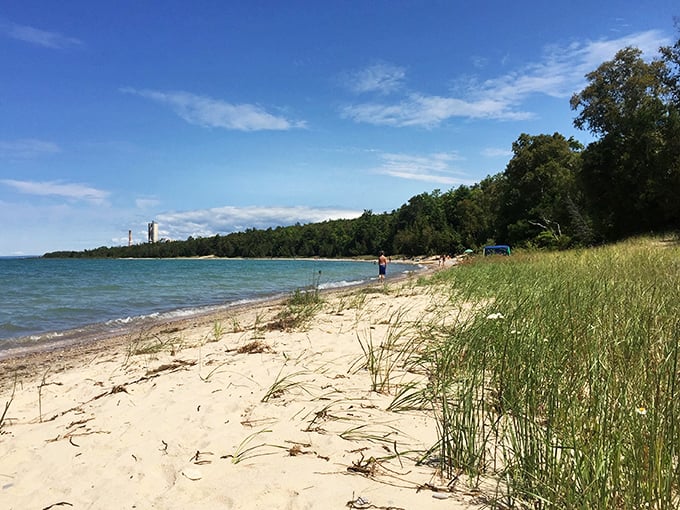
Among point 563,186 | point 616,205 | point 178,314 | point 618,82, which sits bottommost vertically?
point 178,314

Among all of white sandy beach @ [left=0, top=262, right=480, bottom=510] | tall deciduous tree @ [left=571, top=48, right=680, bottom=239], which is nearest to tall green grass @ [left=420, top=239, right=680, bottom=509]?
white sandy beach @ [left=0, top=262, right=480, bottom=510]

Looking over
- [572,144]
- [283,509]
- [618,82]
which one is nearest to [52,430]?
[283,509]

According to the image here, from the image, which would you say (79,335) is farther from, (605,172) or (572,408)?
(605,172)

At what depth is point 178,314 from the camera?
45.6 ft

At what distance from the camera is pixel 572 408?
225 centimetres

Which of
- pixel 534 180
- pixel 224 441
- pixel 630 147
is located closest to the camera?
pixel 224 441

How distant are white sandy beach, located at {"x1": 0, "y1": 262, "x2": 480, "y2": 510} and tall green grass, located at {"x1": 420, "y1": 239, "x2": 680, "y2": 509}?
0.93ft

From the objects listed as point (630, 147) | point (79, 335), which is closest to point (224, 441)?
point (79, 335)

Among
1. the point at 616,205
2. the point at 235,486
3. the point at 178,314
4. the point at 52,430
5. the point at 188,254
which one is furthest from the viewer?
the point at 188,254

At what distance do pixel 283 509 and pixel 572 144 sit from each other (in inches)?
2331

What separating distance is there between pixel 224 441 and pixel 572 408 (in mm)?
2193

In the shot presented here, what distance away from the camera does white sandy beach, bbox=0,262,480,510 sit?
2250mm

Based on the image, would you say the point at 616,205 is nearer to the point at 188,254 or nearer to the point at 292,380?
the point at 292,380

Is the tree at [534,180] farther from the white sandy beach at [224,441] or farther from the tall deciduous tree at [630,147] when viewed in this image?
the white sandy beach at [224,441]
